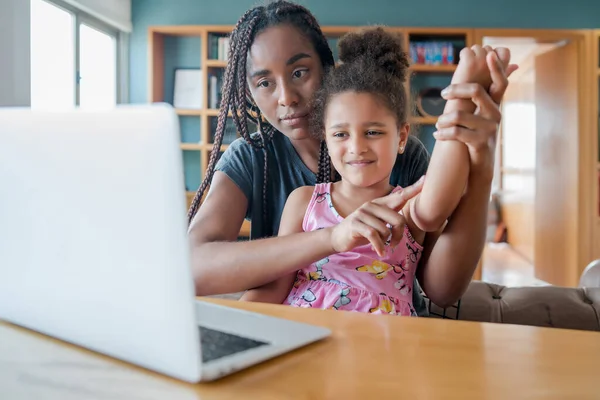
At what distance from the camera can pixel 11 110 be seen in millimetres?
616

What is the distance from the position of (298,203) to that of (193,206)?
421 millimetres

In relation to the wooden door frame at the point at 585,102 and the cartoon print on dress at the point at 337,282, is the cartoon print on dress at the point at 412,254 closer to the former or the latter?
the cartoon print on dress at the point at 337,282

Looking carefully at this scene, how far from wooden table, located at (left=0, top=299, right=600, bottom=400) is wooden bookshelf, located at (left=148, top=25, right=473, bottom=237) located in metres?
3.77

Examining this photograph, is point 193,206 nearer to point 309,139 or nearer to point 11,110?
point 309,139

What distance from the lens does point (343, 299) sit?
1.19 meters

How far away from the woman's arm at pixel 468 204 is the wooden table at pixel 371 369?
359 mm

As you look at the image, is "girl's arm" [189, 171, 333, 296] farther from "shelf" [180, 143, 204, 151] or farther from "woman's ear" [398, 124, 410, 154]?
"shelf" [180, 143, 204, 151]

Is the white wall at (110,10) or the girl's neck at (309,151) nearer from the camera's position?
the girl's neck at (309,151)

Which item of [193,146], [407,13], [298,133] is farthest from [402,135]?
[407,13]

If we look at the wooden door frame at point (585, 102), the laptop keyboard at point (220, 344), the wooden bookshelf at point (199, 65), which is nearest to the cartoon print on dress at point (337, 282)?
the laptop keyboard at point (220, 344)

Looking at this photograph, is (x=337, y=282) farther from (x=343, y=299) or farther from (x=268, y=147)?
(x=268, y=147)

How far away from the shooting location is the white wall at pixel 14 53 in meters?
3.06

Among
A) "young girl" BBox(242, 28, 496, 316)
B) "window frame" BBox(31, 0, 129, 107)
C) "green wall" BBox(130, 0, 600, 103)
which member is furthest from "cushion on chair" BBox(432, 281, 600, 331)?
"green wall" BBox(130, 0, 600, 103)

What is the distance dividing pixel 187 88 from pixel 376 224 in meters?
4.27
